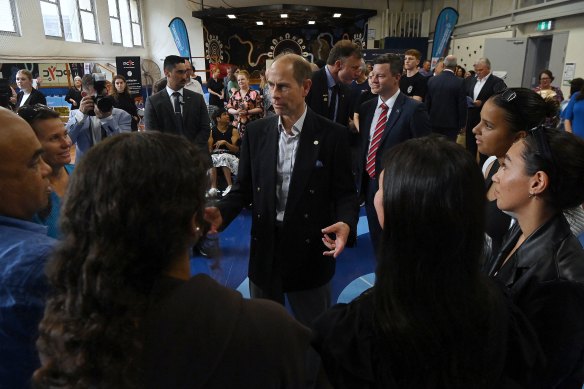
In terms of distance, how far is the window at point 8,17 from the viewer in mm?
8914

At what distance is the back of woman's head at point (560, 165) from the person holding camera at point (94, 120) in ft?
10.5

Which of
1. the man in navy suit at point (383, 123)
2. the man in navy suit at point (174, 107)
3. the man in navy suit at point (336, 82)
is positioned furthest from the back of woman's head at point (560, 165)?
the man in navy suit at point (174, 107)

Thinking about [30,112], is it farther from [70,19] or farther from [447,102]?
[70,19]

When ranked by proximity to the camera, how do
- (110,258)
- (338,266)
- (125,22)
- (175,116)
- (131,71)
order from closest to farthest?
(110,258), (338,266), (175,116), (131,71), (125,22)

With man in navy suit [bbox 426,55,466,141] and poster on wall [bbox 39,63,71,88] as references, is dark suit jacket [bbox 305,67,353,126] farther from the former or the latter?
poster on wall [bbox 39,63,71,88]

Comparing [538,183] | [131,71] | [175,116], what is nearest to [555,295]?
[538,183]

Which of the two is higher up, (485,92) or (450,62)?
(450,62)

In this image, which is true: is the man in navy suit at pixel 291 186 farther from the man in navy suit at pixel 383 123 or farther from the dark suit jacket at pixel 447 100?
the dark suit jacket at pixel 447 100

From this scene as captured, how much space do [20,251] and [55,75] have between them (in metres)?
10.3

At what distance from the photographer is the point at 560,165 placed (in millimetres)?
1300

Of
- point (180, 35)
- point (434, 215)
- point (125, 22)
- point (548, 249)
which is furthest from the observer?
point (180, 35)

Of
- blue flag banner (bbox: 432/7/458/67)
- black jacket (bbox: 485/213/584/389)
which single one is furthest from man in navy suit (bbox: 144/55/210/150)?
blue flag banner (bbox: 432/7/458/67)

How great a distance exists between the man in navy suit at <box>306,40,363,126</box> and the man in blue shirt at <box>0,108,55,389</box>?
298 centimetres

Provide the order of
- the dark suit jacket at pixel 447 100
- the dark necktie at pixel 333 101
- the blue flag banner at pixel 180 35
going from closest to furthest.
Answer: the dark necktie at pixel 333 101 → the dark suit jacket at pixel 447 100 → the blue flag banner at pixel 180 35
